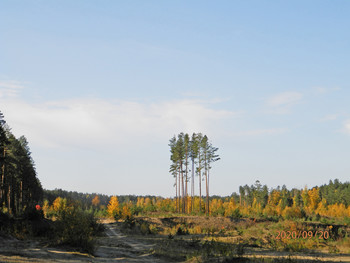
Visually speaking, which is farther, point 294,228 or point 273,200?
point 273,200

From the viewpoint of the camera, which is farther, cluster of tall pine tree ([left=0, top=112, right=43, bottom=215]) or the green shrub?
cluster of tall pine tree ([left=0, top=112, right=43, bottom=215])

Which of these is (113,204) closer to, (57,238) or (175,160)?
(175,160)

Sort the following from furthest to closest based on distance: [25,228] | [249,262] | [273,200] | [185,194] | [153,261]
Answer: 1. [273,200]
2. [185,194]
3. [25,228]
4. [153,261]
5. [249,262]

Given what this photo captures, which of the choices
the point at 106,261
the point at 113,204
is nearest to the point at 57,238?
the point at 106,261

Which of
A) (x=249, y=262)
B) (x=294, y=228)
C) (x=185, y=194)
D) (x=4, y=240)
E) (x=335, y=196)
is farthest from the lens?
(x=335, y=196)

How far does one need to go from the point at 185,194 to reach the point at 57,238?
49.3 m

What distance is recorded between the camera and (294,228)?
2920 cm

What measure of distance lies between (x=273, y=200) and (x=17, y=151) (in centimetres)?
10912

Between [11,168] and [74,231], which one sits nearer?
[74,231]

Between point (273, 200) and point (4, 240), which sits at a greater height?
point (4, 240)

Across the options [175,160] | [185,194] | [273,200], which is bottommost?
[273,200]

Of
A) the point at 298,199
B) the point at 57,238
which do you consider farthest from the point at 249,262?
the point at 298,199

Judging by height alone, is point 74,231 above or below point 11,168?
below

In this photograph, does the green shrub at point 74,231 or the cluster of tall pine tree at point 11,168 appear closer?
the green shrub at point 74,231
